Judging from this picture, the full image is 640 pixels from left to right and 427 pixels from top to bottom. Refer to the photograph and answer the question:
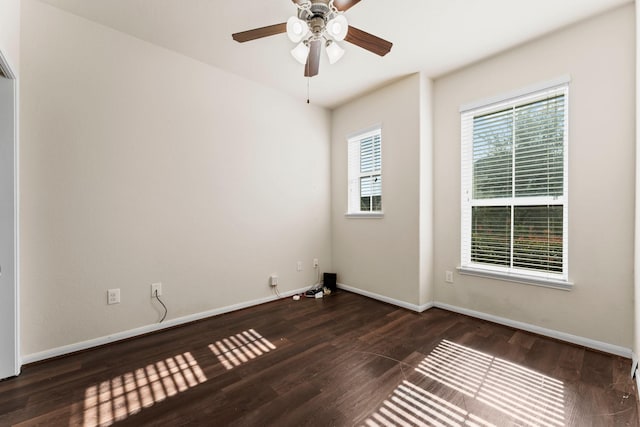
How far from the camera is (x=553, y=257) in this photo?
94.2 inches

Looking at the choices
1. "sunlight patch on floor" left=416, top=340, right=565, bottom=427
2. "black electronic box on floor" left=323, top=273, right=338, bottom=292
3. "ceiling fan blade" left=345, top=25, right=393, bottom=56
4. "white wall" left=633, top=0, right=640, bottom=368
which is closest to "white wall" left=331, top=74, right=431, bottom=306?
"black electronic box on floor" left=323, top=273, right=338, bottom=292

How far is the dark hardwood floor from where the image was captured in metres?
1.49

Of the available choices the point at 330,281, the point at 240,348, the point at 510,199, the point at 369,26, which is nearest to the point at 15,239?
the point at 240,348

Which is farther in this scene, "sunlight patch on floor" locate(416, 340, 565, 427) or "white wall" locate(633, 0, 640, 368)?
"white wall" locate(633, 0, 640, 368)

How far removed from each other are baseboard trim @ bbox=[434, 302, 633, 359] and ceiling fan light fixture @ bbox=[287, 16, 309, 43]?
2.94 meters

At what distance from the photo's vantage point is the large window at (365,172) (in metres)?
3.54

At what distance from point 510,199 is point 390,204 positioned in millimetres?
1180

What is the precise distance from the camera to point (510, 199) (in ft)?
8.59

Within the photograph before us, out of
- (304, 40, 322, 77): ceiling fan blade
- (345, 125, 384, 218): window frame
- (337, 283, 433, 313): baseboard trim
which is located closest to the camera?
(304, 40, 322, 77): ceiling fan blade

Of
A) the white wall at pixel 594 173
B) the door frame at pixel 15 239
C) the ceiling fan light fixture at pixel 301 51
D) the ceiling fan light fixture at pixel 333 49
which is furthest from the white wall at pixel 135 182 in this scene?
the white wall at pixel 594 173

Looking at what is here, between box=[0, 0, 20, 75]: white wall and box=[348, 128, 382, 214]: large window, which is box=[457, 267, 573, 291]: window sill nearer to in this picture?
box=[348, 128, 382, 214]: large window

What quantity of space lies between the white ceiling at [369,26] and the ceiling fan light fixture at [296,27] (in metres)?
0.51

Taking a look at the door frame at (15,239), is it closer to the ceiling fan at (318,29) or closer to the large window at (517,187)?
the ceiling fan at (318,29)

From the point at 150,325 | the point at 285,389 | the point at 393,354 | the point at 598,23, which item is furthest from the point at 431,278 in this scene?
the point at 150,325
